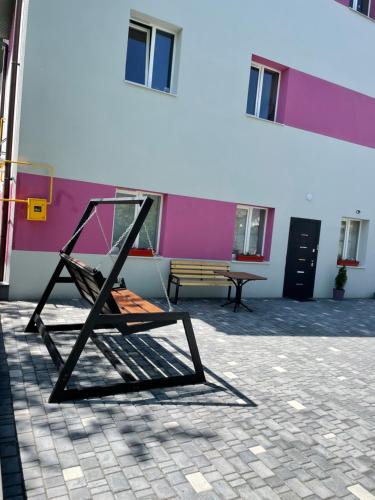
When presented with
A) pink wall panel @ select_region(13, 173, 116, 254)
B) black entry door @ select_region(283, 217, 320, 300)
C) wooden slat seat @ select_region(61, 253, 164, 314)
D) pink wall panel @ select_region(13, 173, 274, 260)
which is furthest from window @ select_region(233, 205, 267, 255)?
wooden slat seat @ select_region(61, 253, 164, 314)

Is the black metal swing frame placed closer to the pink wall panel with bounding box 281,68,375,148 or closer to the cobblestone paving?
the cobblestone paving

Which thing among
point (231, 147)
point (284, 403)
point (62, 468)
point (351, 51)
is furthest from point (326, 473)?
point (351, 51)

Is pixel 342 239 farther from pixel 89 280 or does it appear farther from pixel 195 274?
pixel 89 280

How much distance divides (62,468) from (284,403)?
2179mm

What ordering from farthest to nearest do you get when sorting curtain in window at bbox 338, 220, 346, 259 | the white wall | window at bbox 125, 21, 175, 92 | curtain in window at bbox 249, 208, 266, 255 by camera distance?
curtain in window at bbox 338, 220, 346, 259 < curtain in window at bbox 249, 208, 266, 255 < window at bbox 125, 21, 175, 92 < the white wall

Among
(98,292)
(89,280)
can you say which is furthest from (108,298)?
(89,280)

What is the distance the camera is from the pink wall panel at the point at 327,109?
994cm

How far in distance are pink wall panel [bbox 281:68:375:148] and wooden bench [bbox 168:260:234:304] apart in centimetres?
405

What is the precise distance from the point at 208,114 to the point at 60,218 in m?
3.85

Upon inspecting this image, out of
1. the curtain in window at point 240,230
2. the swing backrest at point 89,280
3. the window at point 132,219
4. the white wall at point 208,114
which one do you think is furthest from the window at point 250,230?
the swing backrest at point 89,280

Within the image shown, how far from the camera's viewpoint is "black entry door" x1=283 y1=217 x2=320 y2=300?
33.8 ft

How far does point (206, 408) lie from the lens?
3.65m

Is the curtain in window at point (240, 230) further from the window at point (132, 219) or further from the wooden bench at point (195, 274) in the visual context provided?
the window at point (132, 219)

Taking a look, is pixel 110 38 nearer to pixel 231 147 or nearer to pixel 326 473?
pixel 231 147
